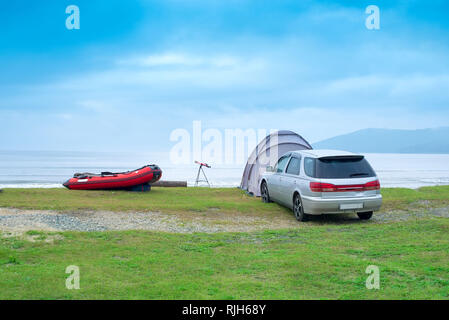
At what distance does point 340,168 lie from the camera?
10984 mm

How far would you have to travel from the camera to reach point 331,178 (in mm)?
10852

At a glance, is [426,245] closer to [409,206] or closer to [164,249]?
[164,249]

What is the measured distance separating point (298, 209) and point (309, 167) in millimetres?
1306

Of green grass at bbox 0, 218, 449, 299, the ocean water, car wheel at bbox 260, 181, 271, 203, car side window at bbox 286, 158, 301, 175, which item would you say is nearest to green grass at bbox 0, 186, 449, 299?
green grass at bbox 0, 218, 449, 299

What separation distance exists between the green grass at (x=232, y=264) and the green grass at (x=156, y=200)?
4.18m

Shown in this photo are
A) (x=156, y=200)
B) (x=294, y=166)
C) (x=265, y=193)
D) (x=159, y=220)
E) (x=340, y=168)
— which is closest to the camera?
(x=340, y=168)

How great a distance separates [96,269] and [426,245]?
6.02m

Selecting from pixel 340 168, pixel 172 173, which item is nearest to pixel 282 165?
pixel 340 168

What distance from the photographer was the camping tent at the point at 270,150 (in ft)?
58.2

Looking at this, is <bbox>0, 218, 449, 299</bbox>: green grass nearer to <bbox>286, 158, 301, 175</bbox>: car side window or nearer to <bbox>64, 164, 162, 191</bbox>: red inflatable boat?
<bbox>286, 158, 301, 175</bbox>: car side window

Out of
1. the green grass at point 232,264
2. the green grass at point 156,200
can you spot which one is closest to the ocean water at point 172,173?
the green grass at point 156,200

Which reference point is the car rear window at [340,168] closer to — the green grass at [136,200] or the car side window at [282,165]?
the car side window at [282,165]

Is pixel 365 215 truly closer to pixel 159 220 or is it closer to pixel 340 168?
pixel 340 168
